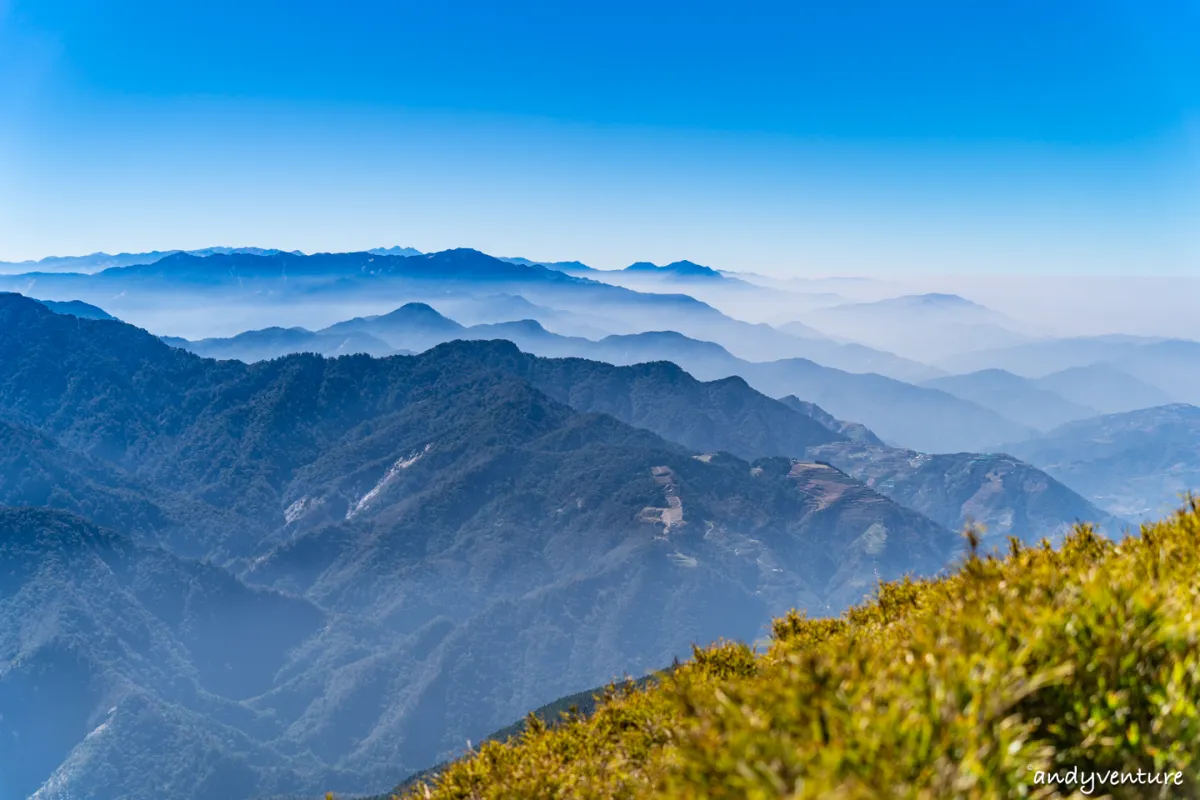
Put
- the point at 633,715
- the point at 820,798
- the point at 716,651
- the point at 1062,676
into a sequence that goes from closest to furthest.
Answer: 1. the point at 820,798
2. the point at 1062,676
3. the point at 633,715
4. the point at 716,651

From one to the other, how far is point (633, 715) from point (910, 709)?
1908 cm

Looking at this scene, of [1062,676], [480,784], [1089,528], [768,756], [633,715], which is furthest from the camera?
[633,715]

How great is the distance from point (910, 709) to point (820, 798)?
3147 mm

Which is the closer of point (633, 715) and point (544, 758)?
point (544, 758)

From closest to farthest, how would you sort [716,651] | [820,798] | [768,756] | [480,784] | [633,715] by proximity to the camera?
[820,798] → [768,756] → [480,784] → [633,715] → [716,651]

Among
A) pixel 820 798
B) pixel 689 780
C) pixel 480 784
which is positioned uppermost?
pixel 820 798

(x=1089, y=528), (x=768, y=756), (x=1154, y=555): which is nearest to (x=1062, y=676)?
(x=768, y=756)

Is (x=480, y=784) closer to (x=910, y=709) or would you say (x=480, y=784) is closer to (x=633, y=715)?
(x=633, y=715)

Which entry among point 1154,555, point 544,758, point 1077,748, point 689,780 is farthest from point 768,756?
point 544,758

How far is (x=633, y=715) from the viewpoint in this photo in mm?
28844

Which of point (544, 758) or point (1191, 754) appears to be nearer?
point (1191, 754)

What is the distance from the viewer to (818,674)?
12484mm

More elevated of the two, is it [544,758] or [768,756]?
[768,756]

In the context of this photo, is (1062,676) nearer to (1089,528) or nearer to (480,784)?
(1089,528)
